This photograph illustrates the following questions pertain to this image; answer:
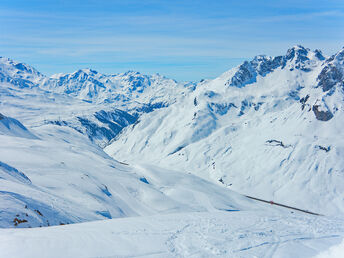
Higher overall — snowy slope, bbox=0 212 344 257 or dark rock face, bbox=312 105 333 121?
dark rock face, bbox=312 105 333 121

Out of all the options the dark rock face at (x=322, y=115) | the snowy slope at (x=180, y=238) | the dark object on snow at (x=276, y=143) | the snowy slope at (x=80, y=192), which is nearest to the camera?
the snowy slope at (x=180, y=238)

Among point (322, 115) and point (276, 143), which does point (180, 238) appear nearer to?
point (276, 143)

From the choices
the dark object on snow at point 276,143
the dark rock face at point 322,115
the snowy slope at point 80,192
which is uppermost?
the dark rock face at point 322,115

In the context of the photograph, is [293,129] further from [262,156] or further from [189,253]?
[189,253]

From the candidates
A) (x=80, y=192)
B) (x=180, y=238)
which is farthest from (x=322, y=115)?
(x=180, y=238)

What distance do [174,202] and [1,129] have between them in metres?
64.4

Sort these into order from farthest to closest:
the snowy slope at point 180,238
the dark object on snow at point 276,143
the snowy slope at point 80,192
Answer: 1. the dark object on snow at point 276,143
2. the snowy slope at point 80,192
3. the snowy slope at point 180,238

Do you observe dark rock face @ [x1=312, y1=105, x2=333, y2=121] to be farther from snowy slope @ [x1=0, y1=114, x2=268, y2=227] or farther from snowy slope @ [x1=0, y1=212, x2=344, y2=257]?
snowy slope @ [x1=0, y1=212, x2=344, y2=257]

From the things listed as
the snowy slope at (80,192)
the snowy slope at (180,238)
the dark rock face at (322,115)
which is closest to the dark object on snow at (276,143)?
the dark rock face at (322,115)

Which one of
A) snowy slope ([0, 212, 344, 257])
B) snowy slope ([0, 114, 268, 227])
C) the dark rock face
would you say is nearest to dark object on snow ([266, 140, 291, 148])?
the dark rock face

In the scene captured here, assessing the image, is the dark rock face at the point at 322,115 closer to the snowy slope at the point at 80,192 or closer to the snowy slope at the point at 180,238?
the snowy slope at the point at 80,192

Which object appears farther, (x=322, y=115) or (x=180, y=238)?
(x=322, y=115)

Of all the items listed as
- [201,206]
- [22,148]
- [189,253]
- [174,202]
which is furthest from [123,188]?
[189,253]

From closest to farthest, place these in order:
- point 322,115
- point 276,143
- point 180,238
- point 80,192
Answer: point 180,238
point 80,192
point 276,143
point 322,115
